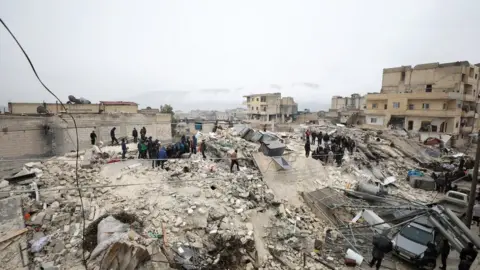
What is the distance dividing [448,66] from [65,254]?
41302 mm

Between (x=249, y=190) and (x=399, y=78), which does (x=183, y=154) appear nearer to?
(x=249, y=190)

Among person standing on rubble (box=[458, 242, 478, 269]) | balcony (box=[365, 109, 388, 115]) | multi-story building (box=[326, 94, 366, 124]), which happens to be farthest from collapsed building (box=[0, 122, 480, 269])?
multi-story building (box=[326, 94, 366, 124])

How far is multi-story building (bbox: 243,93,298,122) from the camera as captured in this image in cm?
4662

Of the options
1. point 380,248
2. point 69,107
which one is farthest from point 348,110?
point 69,107

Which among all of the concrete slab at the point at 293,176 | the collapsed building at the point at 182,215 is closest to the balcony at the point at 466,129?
the collapsed building at the point at 182,215

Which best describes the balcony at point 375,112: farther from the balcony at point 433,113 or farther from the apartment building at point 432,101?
the balcony at point 433,113

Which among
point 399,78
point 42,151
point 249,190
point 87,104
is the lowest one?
point 249,190

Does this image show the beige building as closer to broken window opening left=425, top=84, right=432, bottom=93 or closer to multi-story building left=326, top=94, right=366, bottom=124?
multi-story building left=326, top=94, right=366, bottom=124

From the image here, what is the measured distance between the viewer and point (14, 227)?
605 cm

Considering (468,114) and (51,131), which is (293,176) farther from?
(468,114)

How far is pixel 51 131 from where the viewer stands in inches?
518

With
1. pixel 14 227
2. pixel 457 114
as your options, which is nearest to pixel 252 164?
pixel 14 227

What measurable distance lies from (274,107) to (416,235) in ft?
130

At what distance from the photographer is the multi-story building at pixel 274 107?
46.6 m
